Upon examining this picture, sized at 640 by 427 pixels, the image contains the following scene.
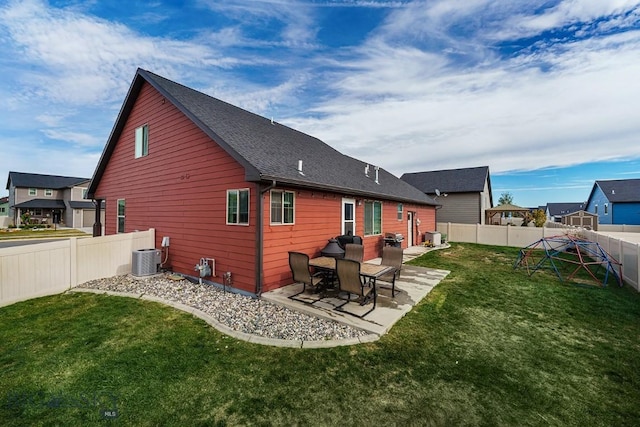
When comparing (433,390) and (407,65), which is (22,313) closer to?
(433,390)

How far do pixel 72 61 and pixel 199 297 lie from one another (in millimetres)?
9996

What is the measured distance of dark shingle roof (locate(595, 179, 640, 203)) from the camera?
2629 centimetres

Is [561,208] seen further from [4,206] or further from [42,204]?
[4,206]

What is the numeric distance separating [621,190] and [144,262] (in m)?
42.7

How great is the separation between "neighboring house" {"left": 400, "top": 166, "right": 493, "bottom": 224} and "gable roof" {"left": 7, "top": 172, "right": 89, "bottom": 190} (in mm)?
43000

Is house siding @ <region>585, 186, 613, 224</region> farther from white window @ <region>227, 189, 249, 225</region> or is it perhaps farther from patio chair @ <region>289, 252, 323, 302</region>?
white window @ <region>227, 189, 249, 225</region>

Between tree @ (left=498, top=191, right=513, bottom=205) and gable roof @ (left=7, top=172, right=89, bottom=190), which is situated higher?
gable roof @ (left=7, top=172, right=89, bottom=190)

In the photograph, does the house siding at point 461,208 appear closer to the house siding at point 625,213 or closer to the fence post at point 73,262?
the house siding at point 625,213

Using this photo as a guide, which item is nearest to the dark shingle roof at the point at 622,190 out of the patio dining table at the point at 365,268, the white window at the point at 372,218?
the white window at the point at 372,218

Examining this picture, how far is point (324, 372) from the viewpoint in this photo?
10.9ft

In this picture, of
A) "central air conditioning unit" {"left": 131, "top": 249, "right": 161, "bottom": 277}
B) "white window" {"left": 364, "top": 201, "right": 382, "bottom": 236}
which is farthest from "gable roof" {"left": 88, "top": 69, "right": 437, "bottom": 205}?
"central air conditioning unit" {"left": 131, "top": 249, "right": 161, "bottom": 277}

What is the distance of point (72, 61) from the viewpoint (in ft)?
30.2

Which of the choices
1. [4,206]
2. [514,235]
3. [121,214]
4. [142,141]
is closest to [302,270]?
[142,141]

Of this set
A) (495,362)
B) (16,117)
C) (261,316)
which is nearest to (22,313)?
(261,316)
